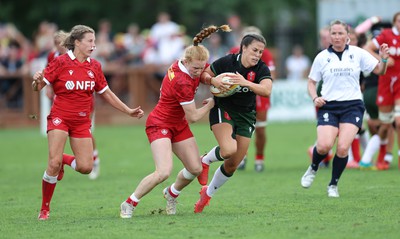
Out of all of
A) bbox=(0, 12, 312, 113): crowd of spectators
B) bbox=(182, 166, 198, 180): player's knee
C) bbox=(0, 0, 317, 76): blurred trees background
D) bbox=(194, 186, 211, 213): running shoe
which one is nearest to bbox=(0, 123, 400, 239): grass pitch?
bbox=(194, 186, 211, 213): running shoe

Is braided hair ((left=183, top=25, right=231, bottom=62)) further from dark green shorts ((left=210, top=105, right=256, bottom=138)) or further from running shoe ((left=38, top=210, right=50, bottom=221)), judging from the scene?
running shoe ((left=38, top=210, right=50, bottom=221))

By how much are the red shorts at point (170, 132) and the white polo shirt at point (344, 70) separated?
2.19 metres

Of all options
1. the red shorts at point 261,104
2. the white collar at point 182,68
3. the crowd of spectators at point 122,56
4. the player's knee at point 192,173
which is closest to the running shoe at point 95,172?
the red shorts at point 261,104

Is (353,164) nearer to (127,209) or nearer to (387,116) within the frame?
(387,116)

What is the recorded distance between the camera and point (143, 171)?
1584 cm

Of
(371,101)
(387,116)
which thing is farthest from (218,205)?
(371,101)

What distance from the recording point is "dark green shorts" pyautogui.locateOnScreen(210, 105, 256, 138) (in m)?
10.5

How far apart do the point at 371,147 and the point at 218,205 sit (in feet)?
14.8

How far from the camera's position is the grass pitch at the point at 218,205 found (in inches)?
356

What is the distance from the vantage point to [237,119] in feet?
34.8

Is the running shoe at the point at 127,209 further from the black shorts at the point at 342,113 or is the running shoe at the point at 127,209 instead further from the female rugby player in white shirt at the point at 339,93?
the black shorts at the point at 342,113

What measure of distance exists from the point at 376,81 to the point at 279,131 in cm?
788

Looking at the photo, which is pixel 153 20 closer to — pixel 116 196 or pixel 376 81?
pixel 376 81

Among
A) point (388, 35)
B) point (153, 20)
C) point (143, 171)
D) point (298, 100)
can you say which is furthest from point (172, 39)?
point (388, 35)
